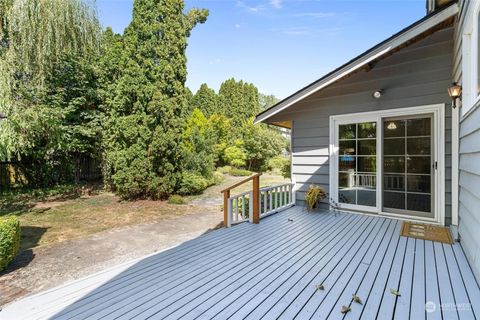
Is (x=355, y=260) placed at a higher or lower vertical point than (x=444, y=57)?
lower

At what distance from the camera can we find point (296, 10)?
6.77 meters

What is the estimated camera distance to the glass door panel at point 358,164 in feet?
14.7

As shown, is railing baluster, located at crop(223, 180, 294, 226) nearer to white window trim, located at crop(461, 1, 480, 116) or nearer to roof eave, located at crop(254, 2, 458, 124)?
roof eave, located at crop(254, 2, 458, 124)

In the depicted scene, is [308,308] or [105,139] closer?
[308,308]

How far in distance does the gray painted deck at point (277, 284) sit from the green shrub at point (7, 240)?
1609 millimetres

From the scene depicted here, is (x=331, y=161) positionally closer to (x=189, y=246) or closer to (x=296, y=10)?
(x=189, y=246)

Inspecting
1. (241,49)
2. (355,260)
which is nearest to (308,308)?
(355,260)

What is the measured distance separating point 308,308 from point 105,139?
907 centimetres

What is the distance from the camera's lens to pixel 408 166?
4172 millimetres

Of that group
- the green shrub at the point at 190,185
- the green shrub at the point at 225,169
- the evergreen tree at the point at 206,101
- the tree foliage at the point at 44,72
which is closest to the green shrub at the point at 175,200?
the green shrub at the point at 190,185

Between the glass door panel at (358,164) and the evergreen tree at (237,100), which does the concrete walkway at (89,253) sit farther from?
the evergreen tree at (237,100)

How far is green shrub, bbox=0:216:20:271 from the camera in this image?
10.2 ft

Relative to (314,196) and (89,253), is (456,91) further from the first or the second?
(89,253)

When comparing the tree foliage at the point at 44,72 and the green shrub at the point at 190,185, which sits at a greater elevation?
the tree foliage at the point at 44,72
